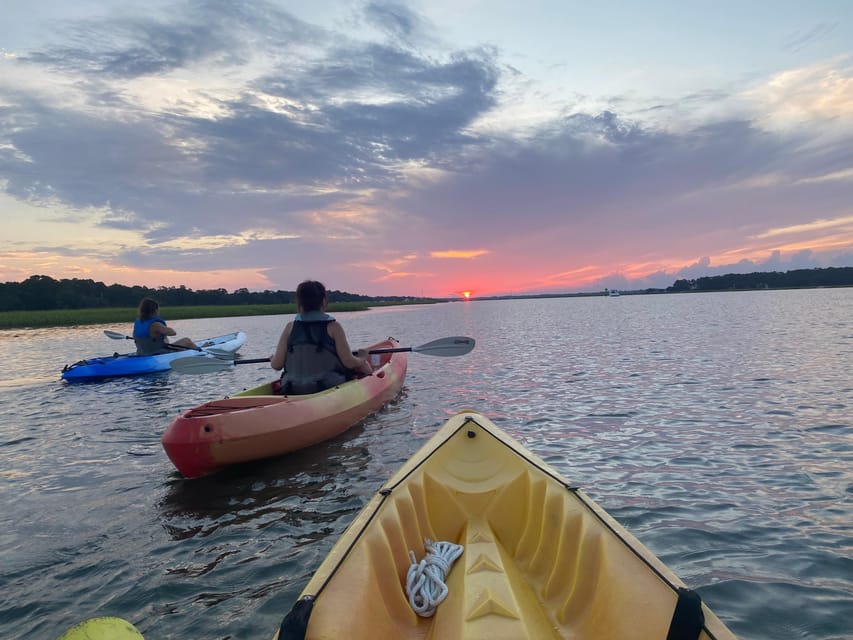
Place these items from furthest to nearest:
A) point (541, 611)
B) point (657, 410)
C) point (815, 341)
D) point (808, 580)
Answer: point (815, 341) < point (657, 410) < point (808, 580) < point (541, 611)

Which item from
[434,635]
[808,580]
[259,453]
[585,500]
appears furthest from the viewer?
[259,453]

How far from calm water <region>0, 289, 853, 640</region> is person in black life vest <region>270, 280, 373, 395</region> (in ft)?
3.35

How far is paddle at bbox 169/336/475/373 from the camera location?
859cm

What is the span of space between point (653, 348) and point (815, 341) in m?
5.38

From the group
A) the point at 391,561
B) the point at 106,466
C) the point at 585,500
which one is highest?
the point at 585,500

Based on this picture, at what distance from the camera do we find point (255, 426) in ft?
19.2

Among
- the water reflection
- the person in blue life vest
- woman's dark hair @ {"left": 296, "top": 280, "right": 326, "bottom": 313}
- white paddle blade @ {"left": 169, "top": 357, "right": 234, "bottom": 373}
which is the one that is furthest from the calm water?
woman's dark hair @ {"left": 296, "top": 280, "right": 326, "bottom": 313}

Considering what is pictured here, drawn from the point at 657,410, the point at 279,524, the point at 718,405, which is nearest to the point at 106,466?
the point at 279,524

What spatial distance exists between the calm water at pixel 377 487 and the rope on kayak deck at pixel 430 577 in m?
1.00

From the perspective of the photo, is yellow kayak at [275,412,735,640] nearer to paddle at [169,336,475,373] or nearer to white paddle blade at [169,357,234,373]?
paddle at [169,336,475,373]

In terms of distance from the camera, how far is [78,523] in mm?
4762

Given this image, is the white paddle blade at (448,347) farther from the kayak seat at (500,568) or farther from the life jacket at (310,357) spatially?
the kayak seat at (500,568)

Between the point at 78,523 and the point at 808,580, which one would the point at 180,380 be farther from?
the point at 808,580

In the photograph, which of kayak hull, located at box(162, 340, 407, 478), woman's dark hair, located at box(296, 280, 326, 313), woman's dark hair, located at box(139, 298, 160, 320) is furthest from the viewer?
woman's dark hair, located at box(139, 298, 160, 320)
